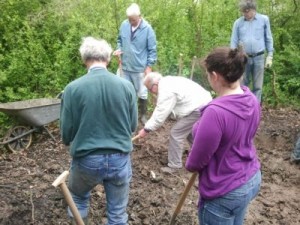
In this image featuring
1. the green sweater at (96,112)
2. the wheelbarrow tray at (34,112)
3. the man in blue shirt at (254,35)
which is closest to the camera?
the green sweater at (96,112)

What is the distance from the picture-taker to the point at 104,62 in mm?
3021

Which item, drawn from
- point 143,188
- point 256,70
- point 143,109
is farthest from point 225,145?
point 256,70

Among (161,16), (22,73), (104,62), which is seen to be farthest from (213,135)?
(161,16)

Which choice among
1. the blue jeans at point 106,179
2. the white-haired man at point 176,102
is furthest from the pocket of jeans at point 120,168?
the white-haired man at point 176,102

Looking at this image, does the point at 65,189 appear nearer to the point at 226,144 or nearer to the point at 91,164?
the point at 91,164

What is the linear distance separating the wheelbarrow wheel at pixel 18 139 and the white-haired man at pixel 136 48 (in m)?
1.88

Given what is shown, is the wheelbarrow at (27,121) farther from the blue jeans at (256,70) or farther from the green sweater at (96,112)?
the blue jeans at (256,70)

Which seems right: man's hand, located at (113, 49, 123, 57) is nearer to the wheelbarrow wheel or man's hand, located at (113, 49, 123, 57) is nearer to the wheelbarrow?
the wheelbarrow

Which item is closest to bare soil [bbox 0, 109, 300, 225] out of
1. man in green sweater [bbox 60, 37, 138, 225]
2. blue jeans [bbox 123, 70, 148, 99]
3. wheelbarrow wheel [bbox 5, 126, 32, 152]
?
wheelbarrow wheel [bbox 5, 126, 32, 152]

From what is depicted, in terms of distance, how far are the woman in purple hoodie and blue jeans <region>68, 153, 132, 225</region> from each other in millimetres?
793

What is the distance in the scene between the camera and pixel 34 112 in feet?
19.3

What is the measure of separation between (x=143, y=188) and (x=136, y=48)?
2.61 m

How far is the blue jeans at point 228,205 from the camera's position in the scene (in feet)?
8.20

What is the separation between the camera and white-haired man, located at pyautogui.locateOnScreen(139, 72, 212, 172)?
462 centimetres
